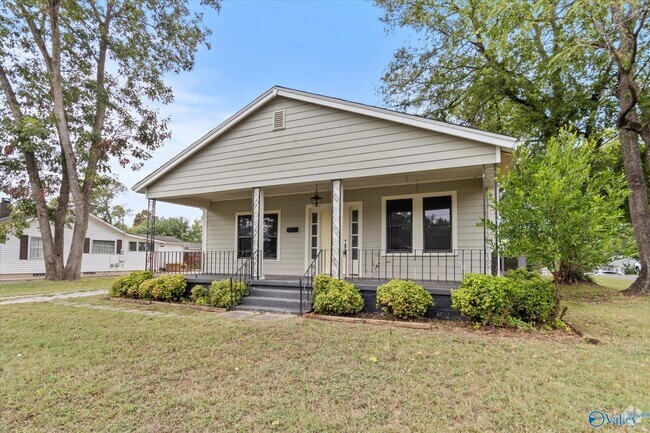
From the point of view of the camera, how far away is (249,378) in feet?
12.1

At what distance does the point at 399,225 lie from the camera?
9.11 metres

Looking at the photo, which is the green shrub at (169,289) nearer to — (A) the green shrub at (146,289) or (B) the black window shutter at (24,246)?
(A) the green shrub at (146,289)

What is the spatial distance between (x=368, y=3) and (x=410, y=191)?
11.0m

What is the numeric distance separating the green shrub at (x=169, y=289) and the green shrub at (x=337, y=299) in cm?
385

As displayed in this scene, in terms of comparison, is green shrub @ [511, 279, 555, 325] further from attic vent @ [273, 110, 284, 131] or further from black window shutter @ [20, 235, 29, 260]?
black window shutter @ [20, 235, 29, 260]

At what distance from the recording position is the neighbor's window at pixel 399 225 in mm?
8977

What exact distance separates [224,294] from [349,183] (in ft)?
13.3

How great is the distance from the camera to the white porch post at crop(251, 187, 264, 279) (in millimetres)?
8703

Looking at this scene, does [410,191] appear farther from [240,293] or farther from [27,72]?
[27,72]

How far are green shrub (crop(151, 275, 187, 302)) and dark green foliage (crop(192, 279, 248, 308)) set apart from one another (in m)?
0.81

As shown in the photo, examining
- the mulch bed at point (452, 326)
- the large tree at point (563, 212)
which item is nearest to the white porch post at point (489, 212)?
the large tree at point (563, 212)

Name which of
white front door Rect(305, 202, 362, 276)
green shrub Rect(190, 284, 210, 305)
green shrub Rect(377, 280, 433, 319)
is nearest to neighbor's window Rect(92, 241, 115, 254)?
green shrub Rect(190, 284, 210, 305)

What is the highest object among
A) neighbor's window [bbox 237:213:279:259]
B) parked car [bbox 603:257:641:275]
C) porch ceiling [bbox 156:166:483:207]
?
porch ceiling [bbox 156:166:483:207]

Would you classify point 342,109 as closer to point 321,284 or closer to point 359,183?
point 359,183
